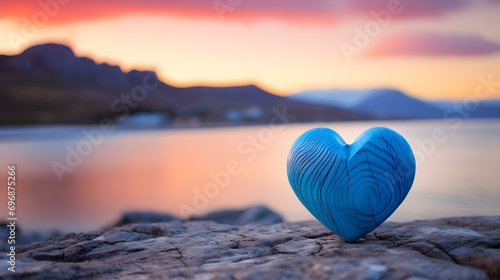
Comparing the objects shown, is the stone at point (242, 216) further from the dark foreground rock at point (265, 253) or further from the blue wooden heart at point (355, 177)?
the blue wooden heart at point (355, 177)

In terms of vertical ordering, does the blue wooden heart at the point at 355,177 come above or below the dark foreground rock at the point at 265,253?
above

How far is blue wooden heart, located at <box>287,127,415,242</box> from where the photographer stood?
648 centimetres

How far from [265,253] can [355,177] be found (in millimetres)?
1501

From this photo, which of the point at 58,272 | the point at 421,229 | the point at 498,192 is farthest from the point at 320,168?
the point at 498,192

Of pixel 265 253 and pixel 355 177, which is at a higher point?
pixel 355 177

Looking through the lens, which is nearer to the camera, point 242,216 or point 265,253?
point 265,253

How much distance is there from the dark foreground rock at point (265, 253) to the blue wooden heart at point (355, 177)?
16.1 inches

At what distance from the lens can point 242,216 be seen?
15.2 metres

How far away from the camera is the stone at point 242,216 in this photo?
14.6m

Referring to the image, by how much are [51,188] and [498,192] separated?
61.1 feet

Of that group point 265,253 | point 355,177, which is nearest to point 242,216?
point 265,253

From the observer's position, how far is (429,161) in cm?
3084

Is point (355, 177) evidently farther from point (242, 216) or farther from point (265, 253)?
point (242, 216)

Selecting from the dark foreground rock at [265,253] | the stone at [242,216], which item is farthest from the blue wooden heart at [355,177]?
the stone at [242,216]
